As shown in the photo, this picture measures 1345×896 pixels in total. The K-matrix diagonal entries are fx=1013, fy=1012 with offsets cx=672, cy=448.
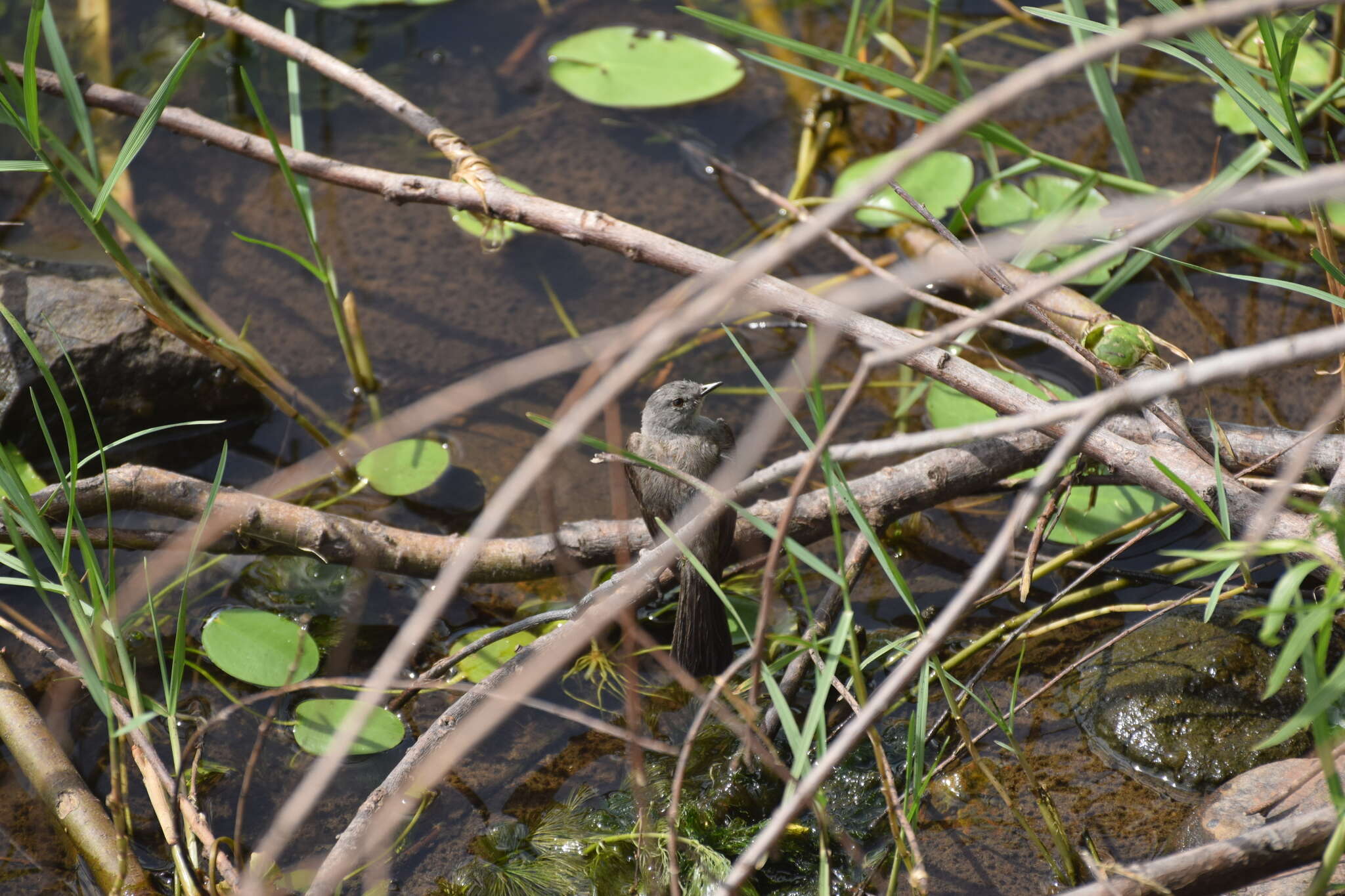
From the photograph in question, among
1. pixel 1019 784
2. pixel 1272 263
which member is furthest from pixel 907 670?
pixel 1272 263

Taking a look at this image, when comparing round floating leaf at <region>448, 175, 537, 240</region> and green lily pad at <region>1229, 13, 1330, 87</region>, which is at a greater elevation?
green lily pad at <region>1229, 13, 1330, 87</region>

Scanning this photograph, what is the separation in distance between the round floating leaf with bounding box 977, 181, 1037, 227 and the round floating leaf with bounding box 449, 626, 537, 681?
2.64 m

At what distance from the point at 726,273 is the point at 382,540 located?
2.24 m

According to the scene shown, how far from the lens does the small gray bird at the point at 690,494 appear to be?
300 cm

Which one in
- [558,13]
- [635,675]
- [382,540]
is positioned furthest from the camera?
[558,13]

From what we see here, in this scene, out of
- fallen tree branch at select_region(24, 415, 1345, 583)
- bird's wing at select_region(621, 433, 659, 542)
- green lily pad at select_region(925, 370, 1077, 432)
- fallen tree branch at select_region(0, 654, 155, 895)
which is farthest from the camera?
green lily pad at select_region(925, 370, 1077, 432)

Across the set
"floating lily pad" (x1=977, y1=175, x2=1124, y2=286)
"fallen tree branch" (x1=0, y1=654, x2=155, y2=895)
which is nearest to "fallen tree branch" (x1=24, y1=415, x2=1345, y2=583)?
"fallen tree branch" (x1=0, y1=654, x2=155, y2=895)

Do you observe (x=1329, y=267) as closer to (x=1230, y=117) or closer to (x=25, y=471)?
(x=1230, y=117)

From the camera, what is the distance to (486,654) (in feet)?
10.8

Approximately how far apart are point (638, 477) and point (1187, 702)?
1733mm

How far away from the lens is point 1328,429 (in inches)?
123

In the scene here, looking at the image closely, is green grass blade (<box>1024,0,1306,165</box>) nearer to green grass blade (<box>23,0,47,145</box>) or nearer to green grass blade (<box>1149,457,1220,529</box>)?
green grass blade (<box>1149,457,1220,529</box>)

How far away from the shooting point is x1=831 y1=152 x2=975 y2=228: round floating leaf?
4365 mm

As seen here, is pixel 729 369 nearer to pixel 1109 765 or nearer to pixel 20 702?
pixel 1109 765
